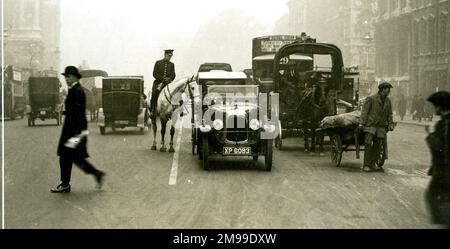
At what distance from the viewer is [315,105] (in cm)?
1869

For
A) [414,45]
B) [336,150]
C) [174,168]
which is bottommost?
[174,168]

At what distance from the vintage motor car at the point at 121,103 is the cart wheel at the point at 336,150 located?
39.3ft

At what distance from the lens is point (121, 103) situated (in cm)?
2659

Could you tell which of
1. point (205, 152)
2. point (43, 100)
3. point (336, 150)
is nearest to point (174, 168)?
point (205, 152)

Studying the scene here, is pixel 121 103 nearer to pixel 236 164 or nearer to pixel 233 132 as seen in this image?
pixel 236 164

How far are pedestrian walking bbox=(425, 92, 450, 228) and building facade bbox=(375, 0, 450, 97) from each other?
139ft

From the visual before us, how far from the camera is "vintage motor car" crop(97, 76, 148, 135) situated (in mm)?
26500

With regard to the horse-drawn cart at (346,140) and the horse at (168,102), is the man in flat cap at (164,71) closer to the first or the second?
the horse at (168,102)

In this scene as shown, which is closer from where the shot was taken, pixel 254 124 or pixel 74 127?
pixel 74 127

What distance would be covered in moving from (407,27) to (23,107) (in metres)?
31.8

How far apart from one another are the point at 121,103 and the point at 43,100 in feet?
25.7

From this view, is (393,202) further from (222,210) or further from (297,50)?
(297,50)

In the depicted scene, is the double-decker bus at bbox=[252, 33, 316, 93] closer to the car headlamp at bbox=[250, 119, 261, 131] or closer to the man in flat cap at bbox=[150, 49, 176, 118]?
the man in flat cap at bbox=[150, 49, 176, 118]

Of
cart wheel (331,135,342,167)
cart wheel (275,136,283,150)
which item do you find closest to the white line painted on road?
cart wheel (275,136,283,150)
